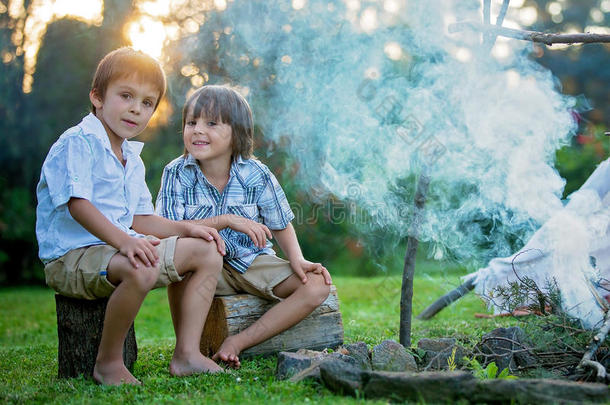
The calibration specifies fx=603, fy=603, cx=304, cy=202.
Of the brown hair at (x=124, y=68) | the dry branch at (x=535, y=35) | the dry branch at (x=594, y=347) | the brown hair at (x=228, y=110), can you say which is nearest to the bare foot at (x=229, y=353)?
the brown hair at (x=228, y=110)

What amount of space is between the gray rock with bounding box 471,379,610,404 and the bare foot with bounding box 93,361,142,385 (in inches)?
55.0

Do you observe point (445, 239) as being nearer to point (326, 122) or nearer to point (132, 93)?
point (326, 122)

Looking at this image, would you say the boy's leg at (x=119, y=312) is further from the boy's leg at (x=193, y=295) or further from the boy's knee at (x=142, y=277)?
the boy's leg at (x=193, y=295)

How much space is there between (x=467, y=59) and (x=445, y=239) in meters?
1.13

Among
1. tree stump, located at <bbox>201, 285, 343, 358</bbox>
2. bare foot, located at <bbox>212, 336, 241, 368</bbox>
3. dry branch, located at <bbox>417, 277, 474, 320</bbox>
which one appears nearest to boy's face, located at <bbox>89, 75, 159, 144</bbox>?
tree stump, located at <bbox>201, 285, 343, 358</bbox>

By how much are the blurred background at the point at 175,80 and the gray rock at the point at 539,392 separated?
2.19m

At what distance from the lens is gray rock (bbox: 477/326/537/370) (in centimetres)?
262

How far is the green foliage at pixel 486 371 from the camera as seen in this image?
242 cm

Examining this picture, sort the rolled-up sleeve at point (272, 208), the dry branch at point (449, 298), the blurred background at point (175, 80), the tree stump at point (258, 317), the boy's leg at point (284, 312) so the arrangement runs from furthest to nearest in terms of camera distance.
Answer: the blurred background at point (175, 80) → the dry branch at point (449, 298) → the rolled-up sleeve at point (272, 208) → the tree stump at point (258, 317) → the boy's leg at point (284, 312)

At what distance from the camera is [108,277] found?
8.38 feet

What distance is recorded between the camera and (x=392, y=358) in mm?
2596

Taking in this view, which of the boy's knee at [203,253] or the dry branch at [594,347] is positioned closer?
the dry branch at [594,347]

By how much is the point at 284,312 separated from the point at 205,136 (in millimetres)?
1006

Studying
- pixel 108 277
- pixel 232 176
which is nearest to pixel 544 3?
pixel 232 176
